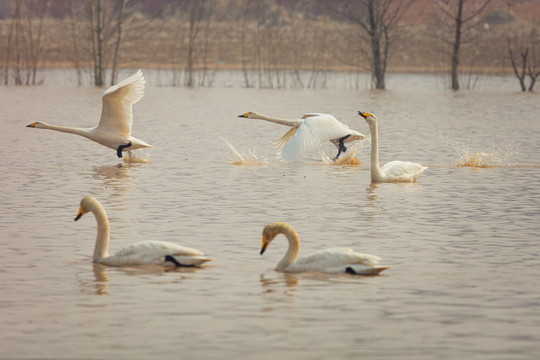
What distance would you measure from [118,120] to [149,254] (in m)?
8.23

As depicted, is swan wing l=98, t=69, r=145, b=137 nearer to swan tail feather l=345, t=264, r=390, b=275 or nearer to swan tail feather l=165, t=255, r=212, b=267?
swan tail feather l=165, t=255, r=212, b=267

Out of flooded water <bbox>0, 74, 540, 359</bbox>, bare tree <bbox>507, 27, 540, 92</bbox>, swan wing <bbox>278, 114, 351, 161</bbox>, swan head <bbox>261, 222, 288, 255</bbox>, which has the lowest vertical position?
flooded water <bbox>0, 74, 540, 359</bbox>

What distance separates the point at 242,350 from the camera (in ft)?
19.9

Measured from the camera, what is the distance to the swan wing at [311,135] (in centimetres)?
1401

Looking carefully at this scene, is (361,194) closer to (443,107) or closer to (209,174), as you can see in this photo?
(209,174)

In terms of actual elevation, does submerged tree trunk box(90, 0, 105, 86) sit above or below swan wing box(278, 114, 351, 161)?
above

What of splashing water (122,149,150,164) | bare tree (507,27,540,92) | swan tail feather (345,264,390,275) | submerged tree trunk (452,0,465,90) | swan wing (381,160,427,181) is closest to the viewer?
swan tail feather (345,264,390,275)

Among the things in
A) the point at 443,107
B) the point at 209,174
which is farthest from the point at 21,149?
the point at 443,107

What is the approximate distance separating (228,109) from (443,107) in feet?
22.5

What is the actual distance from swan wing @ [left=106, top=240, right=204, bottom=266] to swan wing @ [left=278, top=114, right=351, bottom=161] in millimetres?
5680

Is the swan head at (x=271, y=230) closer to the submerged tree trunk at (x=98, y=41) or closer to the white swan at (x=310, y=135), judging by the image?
the white swan at (x=310, y=135)

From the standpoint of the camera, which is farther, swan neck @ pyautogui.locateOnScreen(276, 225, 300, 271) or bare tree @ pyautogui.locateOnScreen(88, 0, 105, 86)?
bare tree @ pyautogui.locateOnScreen(88, 0, 105, 86)

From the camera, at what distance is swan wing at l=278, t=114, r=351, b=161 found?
1401 centimetres

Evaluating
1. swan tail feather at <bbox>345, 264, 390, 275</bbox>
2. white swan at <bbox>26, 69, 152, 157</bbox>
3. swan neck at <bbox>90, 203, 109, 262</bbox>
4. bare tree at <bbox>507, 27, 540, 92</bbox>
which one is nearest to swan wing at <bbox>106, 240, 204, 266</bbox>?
swan neck at <bbox>90, 203, 109, 262</bbox>
